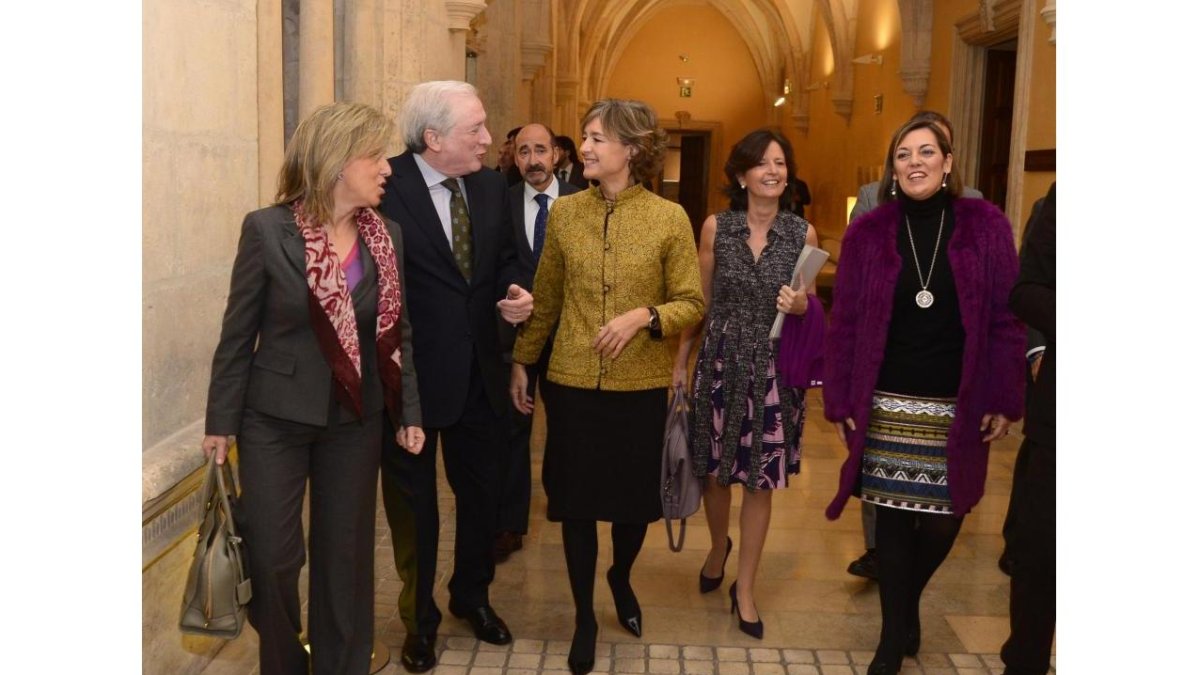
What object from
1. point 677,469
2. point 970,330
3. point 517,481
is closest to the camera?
point 970,330

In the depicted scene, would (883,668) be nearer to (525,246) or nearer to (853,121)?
(525,246)

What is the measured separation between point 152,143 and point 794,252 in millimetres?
2039

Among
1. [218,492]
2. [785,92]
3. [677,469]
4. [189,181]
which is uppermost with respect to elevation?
[785,92]

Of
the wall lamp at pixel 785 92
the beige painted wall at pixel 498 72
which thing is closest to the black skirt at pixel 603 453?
the beige painted wall at pixel 498 72

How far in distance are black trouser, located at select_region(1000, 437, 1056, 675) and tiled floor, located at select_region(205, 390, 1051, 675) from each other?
72cm

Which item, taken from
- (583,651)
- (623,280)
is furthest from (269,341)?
(583,651)

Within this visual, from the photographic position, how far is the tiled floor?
12.3 feet

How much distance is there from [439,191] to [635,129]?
2.09ft

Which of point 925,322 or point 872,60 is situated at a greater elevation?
point 872,60


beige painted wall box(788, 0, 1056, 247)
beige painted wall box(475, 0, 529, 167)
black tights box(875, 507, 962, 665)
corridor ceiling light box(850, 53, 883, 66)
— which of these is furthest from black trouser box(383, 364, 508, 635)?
corridor ceiling light box(850, 53, 883, 66)

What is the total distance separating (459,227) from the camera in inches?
144

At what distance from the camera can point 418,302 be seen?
142 inches

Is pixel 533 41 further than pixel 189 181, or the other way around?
pixel 533 41

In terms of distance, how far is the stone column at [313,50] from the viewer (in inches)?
206
